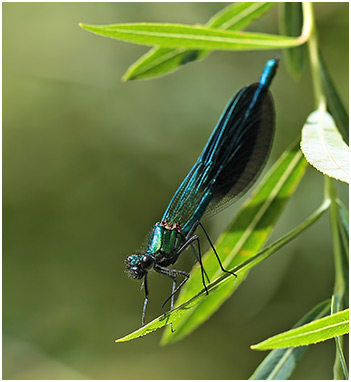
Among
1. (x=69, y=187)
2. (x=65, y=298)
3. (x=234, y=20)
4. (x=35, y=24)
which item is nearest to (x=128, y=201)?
(x=69, y=187)

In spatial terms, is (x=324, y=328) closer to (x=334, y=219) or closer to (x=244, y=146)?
(x=334, y=219)

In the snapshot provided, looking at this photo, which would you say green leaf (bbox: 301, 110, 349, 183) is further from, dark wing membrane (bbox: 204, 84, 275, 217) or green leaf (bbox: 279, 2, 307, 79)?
green leaf (bbox: 279, 2, 307, 79)

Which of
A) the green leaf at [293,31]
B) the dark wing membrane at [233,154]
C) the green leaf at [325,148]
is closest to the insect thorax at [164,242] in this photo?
the dark wing membrane at [233,154]

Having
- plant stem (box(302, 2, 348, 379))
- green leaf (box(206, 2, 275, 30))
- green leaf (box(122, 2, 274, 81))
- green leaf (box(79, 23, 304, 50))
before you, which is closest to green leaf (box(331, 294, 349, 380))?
plant stem (box(302, 2, 348, 379))

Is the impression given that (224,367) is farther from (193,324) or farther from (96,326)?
(193,324)

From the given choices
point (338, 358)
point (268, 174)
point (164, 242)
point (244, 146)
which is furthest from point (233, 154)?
point (338, 358)

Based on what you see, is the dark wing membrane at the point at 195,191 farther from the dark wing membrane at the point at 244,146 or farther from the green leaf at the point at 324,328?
the green leaf at the point at 324,328
